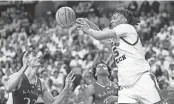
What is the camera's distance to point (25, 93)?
23.7ft

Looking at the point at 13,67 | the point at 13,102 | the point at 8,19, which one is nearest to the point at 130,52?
the point at 13,102

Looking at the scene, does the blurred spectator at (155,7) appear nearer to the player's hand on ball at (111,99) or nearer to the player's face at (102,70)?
the player's face at (102,70)

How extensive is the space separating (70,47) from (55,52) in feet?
2.18

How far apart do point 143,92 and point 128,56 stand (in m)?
0.57

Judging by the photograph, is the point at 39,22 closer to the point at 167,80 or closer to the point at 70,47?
the point at 70,47

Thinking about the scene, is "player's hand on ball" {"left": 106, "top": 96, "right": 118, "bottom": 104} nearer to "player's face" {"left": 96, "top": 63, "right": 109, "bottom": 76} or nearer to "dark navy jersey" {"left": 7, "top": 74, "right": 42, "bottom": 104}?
"player's face" {"left": 96, "top": 63, "right": 109, "bottom": 76}

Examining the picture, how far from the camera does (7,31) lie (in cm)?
2425

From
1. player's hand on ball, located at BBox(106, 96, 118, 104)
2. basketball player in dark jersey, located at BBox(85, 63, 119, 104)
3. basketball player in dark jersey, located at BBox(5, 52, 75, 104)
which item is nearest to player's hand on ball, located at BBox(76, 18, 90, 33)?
basketball player in dark jersey, located at BBox(5, 52, 75, 104)

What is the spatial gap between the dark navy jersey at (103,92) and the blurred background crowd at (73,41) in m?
3.75

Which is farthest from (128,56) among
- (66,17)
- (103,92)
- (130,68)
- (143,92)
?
(103,92)

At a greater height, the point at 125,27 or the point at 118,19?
the point at 118,19

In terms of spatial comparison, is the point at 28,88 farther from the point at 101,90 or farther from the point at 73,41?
the point at 73,41

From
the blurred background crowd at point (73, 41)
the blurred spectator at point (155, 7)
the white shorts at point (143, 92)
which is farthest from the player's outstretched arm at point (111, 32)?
the blurred spectator at point (155, 7)

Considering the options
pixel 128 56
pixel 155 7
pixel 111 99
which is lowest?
pixel 111 99
